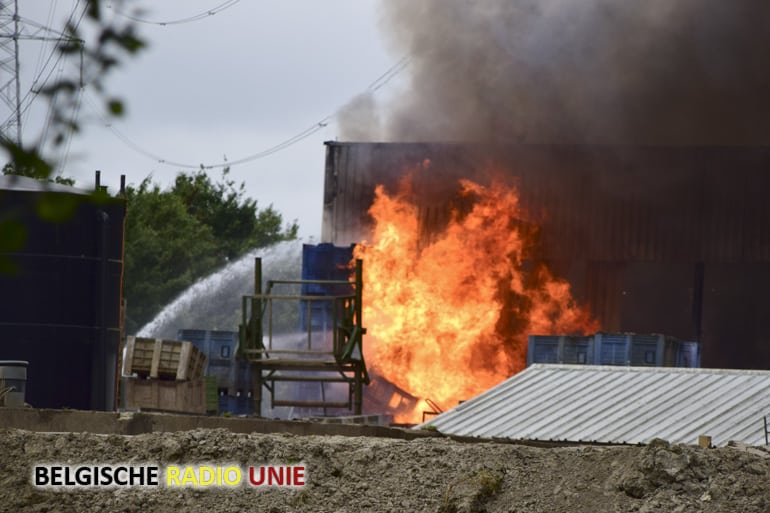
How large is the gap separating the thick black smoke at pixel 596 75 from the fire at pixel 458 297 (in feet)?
12.6

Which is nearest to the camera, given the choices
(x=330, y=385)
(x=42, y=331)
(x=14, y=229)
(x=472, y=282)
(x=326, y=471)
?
(x=14, y=229)

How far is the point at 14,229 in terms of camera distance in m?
3.07

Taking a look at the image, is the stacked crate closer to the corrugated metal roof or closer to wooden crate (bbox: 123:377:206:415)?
wooden crate (bbox: 123:377:206:415)

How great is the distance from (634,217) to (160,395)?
61.7 ft

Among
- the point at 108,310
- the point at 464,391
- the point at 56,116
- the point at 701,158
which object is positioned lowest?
the point at 464,391

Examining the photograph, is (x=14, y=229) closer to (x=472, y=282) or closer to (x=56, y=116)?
(x=56, y=116)

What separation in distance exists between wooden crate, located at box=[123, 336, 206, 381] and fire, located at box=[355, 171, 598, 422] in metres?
11.9

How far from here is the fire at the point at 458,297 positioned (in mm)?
42656

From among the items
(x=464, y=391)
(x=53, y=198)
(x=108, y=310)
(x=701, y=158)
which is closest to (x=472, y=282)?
(x=464, y=391)

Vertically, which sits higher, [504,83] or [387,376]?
[504,83]

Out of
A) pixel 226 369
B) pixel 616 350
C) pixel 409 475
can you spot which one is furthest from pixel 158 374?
pixel 409 475

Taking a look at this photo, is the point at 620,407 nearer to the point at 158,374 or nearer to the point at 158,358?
the point at 158,374

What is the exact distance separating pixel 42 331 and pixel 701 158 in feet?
78.2

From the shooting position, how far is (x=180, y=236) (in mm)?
66688
